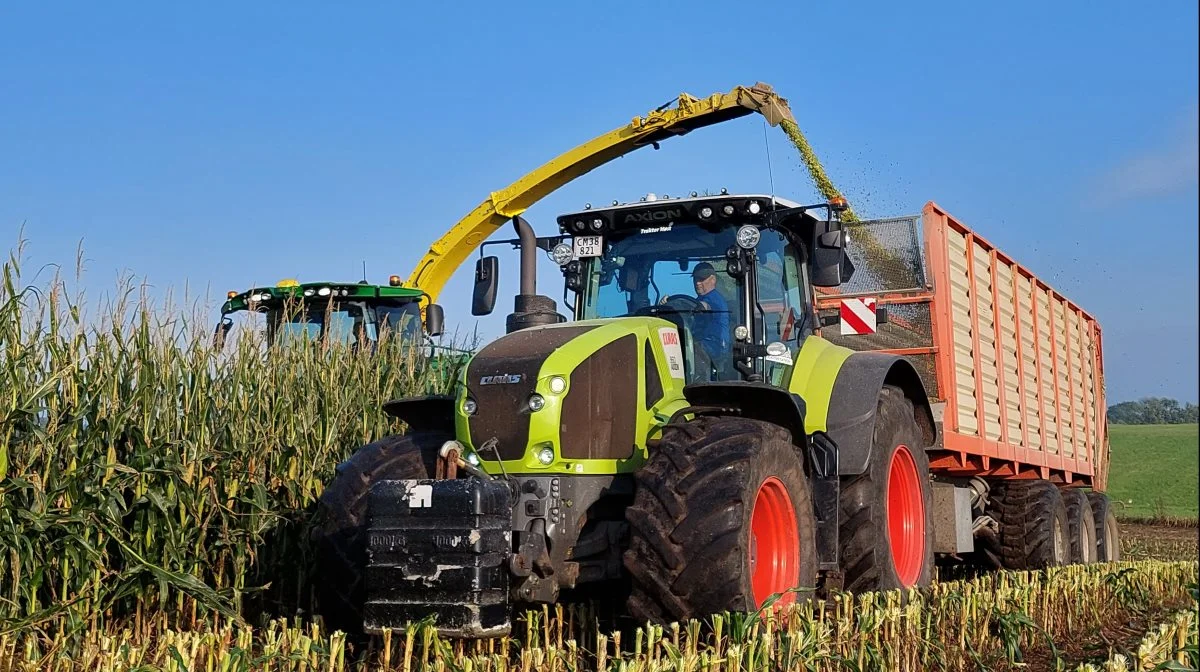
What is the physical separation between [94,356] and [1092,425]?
11.6m

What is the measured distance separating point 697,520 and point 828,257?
217cm

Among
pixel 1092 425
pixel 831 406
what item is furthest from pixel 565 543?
pixel 1092 425

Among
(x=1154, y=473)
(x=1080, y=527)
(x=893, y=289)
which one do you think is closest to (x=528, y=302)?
(x=893, y=289)

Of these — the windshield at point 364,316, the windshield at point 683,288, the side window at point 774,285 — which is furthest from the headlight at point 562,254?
the windshield at point 364,316

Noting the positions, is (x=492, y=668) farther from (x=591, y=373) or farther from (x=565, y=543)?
(x=591, y=373)

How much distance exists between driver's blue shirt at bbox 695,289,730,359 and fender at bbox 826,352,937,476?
0.76 metres

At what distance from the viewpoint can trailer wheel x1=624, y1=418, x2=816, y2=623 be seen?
15.8 feet

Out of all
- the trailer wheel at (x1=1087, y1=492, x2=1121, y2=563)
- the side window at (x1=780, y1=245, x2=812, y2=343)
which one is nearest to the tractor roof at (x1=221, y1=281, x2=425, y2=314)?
the side window at (x1=780, y1=245, x2=812, y2=343)

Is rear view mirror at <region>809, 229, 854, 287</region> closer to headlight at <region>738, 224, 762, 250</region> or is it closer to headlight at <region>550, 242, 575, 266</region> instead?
headlight at <region>738, 224, 762, 250</region>

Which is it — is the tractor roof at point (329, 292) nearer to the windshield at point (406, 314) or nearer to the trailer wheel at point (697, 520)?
the windshield at point (406, 314)

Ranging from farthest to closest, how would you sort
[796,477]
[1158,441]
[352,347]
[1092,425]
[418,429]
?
[1158,441]
[1092,425]
[352,347]
[418,429]
[796,477]

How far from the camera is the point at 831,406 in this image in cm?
651

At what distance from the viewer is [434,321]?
10375 mm

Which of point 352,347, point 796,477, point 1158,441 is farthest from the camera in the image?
point 1158,441
